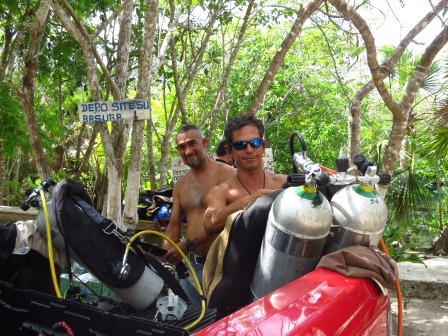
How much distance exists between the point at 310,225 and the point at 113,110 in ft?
10.2

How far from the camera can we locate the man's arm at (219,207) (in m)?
2.82

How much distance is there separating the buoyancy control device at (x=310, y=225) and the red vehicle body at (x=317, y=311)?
0.13 m

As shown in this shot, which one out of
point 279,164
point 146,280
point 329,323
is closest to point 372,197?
point 329,323

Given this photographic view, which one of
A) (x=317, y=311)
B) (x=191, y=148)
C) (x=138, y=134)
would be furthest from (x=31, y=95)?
(x=317, y=311)

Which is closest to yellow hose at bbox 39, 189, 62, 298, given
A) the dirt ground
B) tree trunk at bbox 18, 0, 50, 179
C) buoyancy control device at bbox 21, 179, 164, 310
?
buoyancy control device at bbox 21, 179, 164, 310

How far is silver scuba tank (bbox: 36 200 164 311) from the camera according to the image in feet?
7.72

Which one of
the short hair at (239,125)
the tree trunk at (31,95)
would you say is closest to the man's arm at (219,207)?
the short hair at (239,125)

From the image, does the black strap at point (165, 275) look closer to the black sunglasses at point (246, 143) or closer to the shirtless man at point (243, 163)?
the shirtless man at point (243, 163)

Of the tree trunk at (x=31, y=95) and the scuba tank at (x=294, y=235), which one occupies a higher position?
the tree trunk at (x=31, y=95)

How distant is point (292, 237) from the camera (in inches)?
80.7

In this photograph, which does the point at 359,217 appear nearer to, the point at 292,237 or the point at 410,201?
the point at 292,237

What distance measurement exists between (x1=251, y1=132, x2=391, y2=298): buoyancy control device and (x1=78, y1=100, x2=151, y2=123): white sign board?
2.70 meters

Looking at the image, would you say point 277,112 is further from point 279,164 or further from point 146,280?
point 146,280

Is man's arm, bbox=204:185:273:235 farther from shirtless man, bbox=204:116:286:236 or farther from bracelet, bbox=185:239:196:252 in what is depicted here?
bracelet, bbox=185:239:196:252
